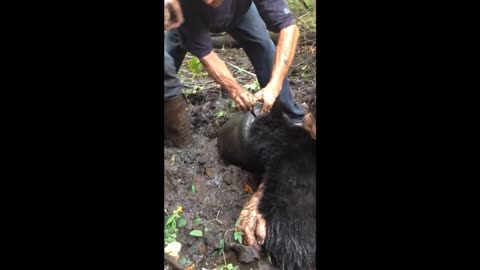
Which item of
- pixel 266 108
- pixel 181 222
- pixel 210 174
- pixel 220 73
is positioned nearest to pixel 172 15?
pixel 220 73

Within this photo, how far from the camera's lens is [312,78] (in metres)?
1.98

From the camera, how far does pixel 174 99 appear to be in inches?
75.1

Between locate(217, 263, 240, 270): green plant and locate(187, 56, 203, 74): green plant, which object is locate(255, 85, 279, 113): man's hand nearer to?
locate(187, 56, 203, 74): green plant

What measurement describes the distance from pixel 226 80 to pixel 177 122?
9.2 inches

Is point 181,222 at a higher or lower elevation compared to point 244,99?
lower

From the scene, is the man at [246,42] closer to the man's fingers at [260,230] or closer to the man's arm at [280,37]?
the man's arm at [280,37]

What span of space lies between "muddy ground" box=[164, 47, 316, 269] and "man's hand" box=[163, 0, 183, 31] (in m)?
0.13

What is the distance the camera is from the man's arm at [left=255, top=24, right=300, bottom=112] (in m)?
1.96

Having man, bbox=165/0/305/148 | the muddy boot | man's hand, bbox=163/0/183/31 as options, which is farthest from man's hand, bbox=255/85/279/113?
man's hand, bbox=163/0/183/31

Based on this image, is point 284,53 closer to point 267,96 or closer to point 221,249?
point 267,96

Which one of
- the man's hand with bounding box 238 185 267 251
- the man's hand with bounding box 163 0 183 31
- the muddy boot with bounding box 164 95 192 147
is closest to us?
the man's hand with bounding box 163 0 183 31

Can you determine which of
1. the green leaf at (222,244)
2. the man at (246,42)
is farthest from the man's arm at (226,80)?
the green leaf at (222,244)

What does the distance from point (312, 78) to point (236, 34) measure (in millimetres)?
320

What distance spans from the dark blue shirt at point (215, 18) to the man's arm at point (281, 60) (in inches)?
1.2
